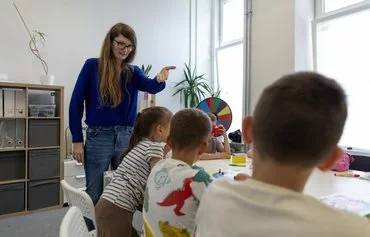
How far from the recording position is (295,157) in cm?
52

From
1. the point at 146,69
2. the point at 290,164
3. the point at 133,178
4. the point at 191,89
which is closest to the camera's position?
the point at 290,164

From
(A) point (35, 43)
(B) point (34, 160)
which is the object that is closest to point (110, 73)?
(B) point (34, 160)

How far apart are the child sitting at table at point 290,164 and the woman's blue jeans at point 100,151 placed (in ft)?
4.01

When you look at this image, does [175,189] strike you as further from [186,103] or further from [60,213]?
[186,103]

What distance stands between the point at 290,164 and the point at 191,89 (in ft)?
13.1

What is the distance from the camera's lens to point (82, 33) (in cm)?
376

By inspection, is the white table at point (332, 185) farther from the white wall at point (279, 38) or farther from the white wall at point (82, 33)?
the white wall at point (82, 33)

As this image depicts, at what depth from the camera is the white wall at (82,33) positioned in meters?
3.36

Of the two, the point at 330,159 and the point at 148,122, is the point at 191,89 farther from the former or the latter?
the point at 330,159

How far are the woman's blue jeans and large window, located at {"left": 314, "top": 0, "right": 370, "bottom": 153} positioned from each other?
6.70 ft

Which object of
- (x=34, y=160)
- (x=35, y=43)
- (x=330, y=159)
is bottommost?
(x=34, y=160)

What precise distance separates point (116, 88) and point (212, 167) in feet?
2.34

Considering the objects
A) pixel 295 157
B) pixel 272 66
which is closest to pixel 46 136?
pixel 272 66

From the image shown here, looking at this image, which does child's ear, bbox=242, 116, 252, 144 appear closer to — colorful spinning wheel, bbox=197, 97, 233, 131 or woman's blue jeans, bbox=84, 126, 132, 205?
woman's blue jeans, bbox=84, 126, 132, 205
